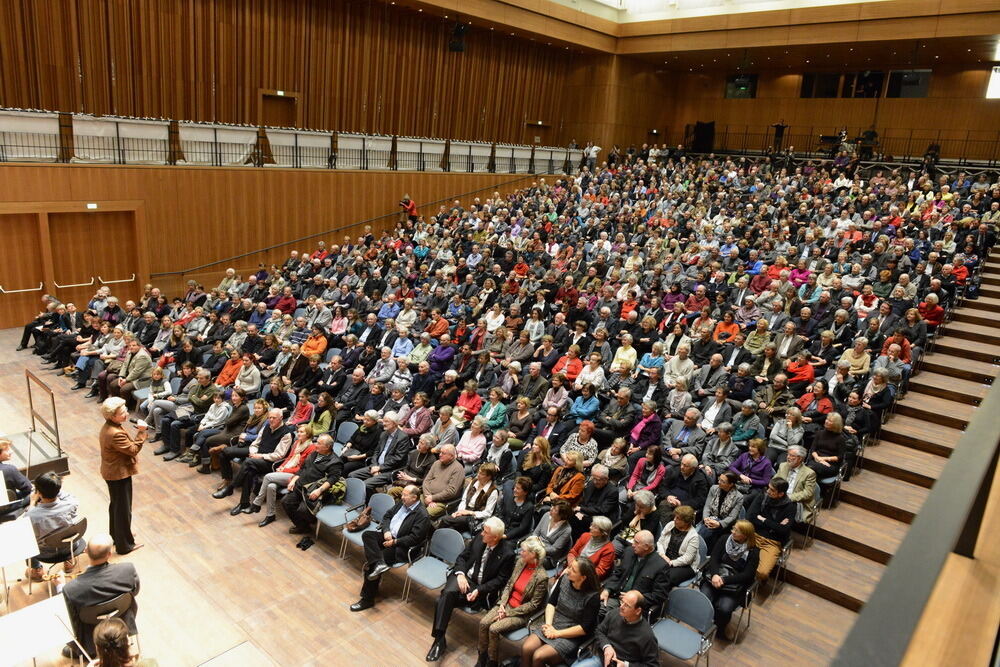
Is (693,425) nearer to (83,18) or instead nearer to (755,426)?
(755,426)

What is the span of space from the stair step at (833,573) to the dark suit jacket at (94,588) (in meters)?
5.25

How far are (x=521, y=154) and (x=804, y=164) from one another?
8118mm

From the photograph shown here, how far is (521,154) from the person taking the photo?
2067 centimetres

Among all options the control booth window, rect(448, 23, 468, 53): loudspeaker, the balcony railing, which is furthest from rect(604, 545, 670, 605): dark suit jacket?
the control booth window

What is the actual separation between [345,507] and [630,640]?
10.3ft

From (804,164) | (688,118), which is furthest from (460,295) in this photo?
(688,118)

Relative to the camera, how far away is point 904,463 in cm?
698

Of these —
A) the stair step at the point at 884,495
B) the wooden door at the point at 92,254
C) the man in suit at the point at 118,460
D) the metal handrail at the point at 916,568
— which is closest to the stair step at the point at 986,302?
the stair step at the point at 884,495

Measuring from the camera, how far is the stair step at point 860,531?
6014mm

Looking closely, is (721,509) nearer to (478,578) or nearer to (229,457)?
(478,578)

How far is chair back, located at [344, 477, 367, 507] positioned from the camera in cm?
638

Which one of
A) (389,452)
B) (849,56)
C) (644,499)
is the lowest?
(389,452)

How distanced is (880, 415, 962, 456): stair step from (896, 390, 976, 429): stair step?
0.07m

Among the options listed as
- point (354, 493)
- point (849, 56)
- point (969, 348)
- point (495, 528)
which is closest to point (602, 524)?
point (495, 528)
